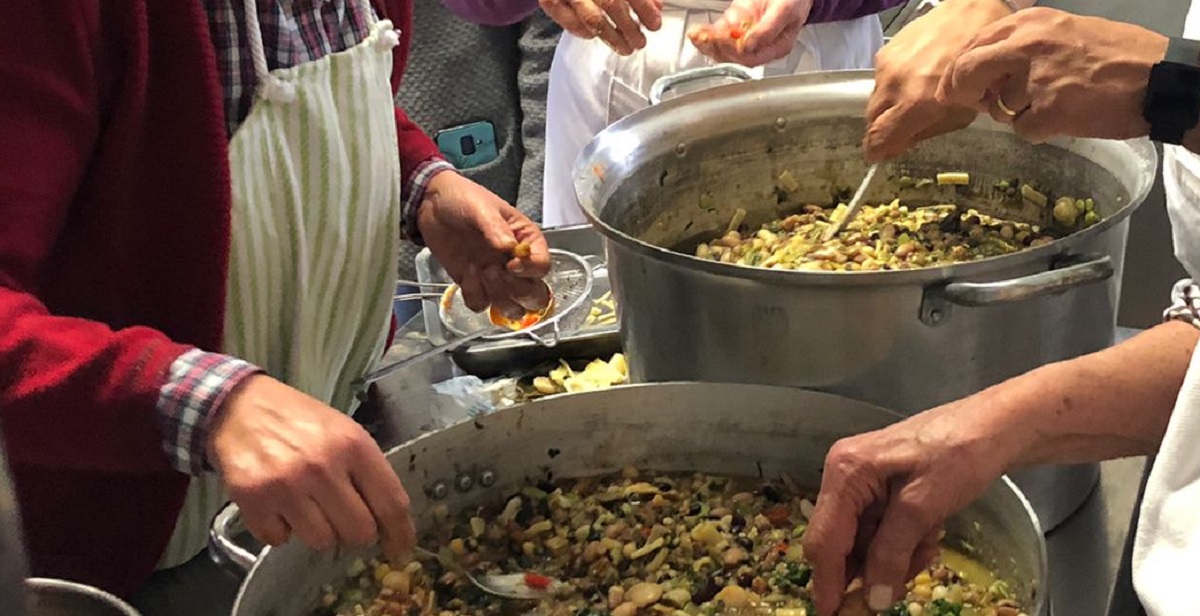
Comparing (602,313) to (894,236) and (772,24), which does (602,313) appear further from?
(772,24)

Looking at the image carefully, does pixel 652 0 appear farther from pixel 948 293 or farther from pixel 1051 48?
pixel 948 293

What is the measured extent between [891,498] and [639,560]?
263 millimetres

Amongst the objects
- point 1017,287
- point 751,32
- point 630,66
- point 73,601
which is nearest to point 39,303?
point 73,601

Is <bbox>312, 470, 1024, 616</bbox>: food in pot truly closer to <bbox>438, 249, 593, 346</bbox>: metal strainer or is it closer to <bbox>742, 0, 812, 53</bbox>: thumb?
<bbox>438, 249, 593, 346</bbox>: metal strainer

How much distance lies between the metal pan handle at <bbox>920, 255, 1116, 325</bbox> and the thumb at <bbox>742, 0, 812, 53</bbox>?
0.73 metres

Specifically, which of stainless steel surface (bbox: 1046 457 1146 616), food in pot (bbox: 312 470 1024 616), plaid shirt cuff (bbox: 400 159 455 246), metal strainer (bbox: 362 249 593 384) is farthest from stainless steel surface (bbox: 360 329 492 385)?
stainless steel surface (bbox: 1046 457 1146 616)

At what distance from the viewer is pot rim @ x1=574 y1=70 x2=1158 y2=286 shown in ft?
2.86

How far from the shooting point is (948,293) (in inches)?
34.0

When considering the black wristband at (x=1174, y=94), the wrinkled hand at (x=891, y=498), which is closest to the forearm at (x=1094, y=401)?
the wrinkled hand at (x=891, y=498)

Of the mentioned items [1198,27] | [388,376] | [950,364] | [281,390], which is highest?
[1198,27]

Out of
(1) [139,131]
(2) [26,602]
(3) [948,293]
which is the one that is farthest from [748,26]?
(2) [26,602]

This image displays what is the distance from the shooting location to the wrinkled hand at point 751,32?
153 cm

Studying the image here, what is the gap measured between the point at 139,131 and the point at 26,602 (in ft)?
1.92

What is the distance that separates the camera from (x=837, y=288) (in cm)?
89
